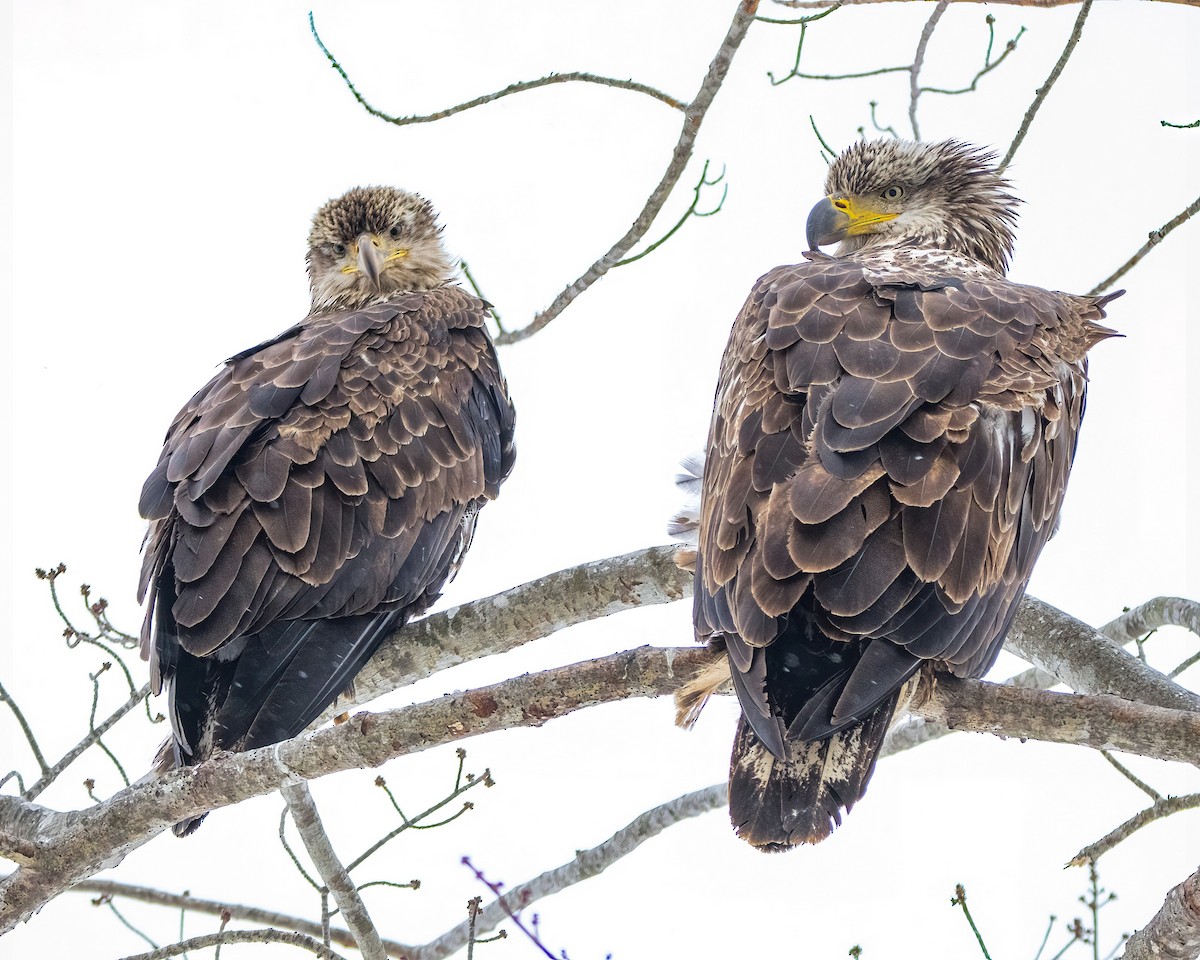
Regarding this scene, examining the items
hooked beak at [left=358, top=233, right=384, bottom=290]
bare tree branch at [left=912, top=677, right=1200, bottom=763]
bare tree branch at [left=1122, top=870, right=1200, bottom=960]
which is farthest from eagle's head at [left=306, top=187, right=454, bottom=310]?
bare tree branch at [left=1122, top=870, right=1200, bottom=960]

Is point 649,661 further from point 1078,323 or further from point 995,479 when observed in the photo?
point 1078,323

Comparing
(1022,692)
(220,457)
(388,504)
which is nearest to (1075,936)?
(1022,692)

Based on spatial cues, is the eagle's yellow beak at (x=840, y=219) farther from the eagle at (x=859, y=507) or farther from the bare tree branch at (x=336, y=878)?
the bare tree branch at (x=336, y=878)

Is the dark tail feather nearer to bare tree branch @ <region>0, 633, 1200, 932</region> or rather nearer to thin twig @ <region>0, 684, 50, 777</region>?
bare tree branch @ <region>0, 633, 1200, 932</region>

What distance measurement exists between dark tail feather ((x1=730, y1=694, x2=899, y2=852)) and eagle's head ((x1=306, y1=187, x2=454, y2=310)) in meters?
3.88

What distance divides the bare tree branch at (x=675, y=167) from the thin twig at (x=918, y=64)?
1.04 meters

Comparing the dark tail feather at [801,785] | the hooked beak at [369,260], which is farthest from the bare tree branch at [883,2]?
the dark tail feather at [801,785]

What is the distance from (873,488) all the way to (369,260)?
3.66 m

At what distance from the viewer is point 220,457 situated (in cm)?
490

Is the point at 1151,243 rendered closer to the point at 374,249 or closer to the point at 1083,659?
the point at 1083,659

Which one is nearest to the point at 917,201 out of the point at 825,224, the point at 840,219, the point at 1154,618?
the point at 840,219

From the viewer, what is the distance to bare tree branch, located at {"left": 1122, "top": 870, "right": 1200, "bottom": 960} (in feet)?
10.3

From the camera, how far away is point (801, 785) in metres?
3.38

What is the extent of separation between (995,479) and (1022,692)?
0.57 m
